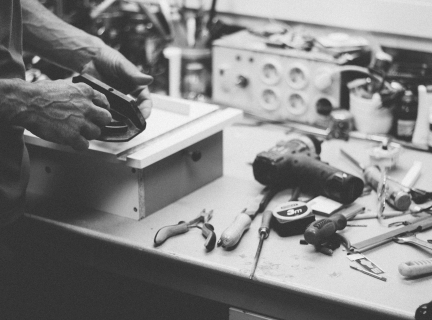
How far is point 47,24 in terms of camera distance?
4.81 ft

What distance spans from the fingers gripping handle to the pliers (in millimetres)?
21

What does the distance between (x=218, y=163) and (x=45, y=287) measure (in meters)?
0.61

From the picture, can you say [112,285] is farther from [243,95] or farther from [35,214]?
[243,95]

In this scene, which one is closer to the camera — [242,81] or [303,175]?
[303,175]

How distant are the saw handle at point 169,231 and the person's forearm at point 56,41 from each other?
51 centimetres

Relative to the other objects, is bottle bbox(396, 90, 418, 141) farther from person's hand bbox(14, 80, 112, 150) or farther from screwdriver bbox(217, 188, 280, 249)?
person's hand bbox(14, 80, 112, 150)

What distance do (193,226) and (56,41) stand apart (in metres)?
0.59

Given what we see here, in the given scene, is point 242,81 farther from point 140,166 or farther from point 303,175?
point 140,166

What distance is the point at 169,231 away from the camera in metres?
1.21

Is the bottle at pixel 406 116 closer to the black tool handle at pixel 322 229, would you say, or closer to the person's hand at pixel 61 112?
the black tool handle at pixel 322 229

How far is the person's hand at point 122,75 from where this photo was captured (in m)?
1.41

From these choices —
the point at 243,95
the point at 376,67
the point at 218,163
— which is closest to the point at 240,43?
the point at 243,95

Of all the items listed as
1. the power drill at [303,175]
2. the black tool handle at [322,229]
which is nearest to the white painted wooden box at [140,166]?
the power drill at [303,175]

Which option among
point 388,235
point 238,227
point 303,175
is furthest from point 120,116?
point 388,235
